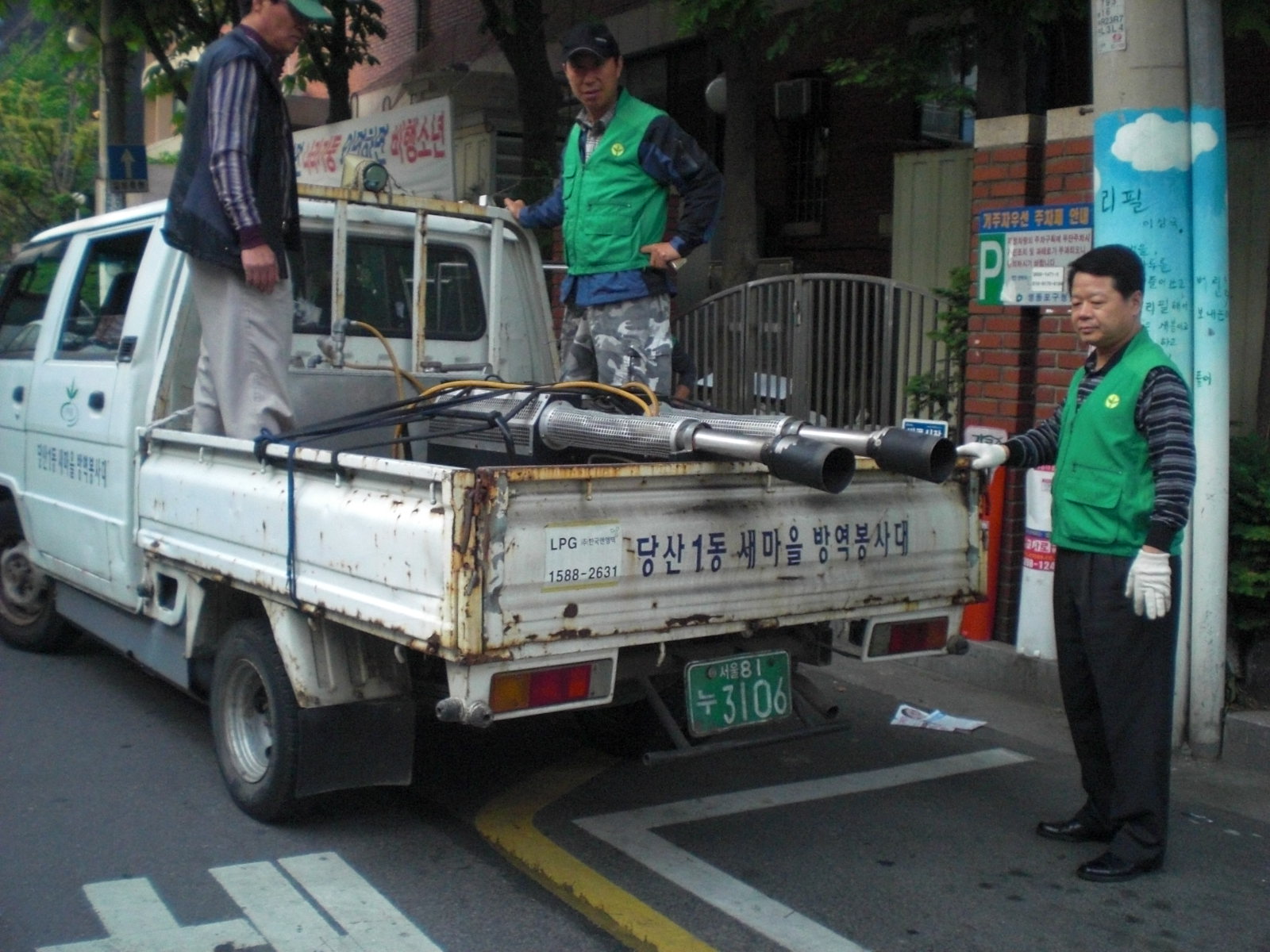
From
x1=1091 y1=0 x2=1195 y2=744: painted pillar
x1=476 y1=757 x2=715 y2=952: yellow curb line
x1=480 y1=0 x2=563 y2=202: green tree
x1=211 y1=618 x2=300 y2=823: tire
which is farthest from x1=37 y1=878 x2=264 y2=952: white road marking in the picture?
x1=480 y1=0 x2=563 y2=202: green tree

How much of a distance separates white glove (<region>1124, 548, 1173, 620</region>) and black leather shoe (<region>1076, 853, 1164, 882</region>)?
0.82 m

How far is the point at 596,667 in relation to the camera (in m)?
3.78

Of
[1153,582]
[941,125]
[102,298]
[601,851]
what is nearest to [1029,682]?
[1153,582]

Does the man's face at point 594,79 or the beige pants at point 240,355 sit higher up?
the man's face at point 594,79

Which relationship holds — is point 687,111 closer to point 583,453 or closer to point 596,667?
point 583,453

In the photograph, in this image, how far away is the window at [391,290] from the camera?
568 cm

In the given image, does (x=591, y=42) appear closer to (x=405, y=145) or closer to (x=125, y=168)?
(x=405, y=145)

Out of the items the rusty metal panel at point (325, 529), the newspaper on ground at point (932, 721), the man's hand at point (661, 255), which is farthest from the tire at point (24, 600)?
the newspaper on ground at point (932, 721)

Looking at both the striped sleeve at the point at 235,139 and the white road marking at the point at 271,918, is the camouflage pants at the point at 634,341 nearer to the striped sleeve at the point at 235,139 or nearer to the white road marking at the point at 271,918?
the striped sleeve at the point at 235,139

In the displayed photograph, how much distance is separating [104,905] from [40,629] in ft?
9.97

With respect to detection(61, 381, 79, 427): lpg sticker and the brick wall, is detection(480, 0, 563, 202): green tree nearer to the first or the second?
the brick wall

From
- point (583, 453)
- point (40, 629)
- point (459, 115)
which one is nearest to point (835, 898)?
point (583, 453)

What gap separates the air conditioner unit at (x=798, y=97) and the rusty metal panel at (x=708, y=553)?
840cm

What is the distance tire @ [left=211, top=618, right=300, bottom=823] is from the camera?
426 cm
